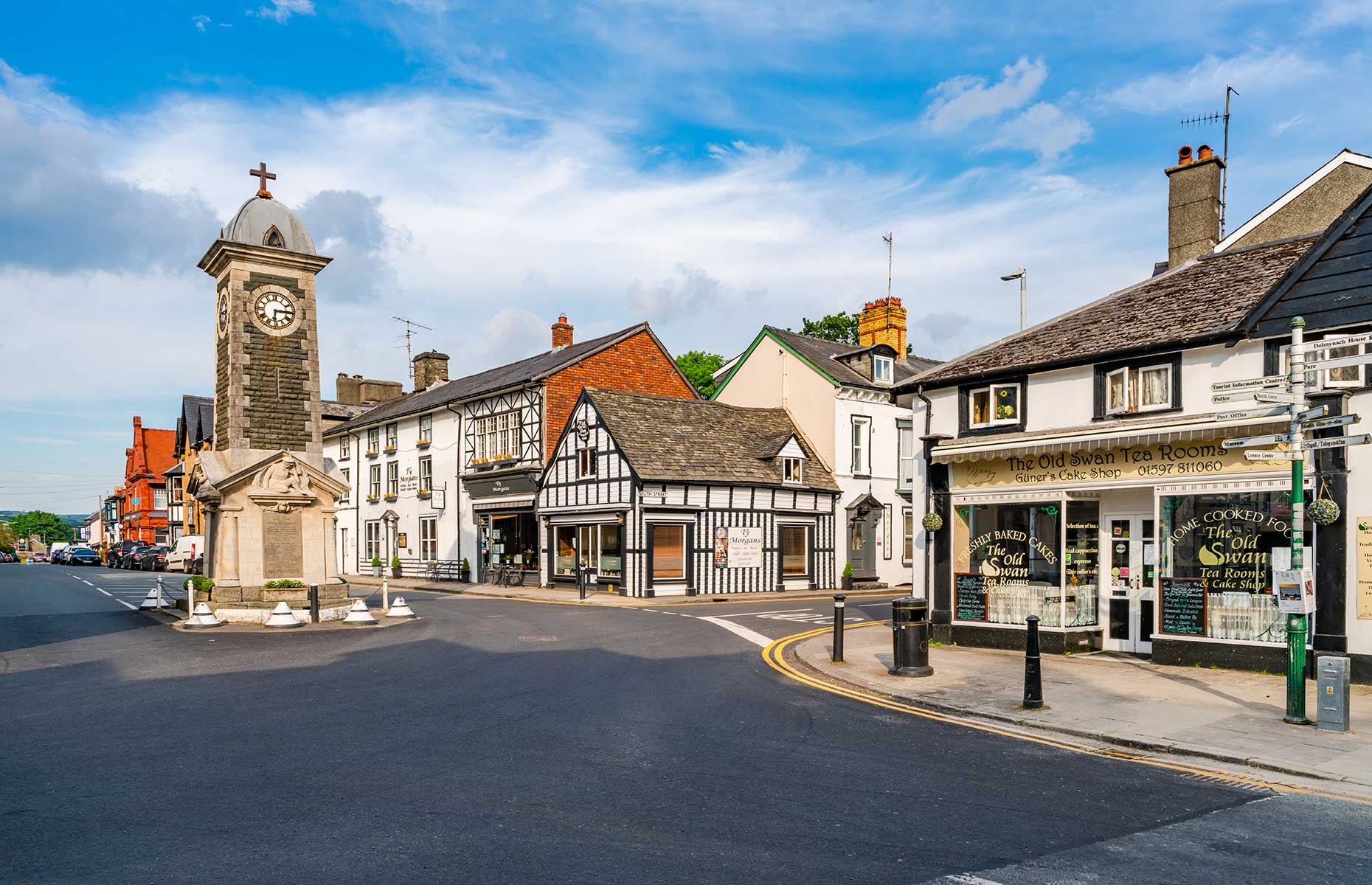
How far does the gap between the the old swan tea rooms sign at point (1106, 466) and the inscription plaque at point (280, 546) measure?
47.7ft

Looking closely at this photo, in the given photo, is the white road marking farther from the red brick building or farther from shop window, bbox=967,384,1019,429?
the red brick building

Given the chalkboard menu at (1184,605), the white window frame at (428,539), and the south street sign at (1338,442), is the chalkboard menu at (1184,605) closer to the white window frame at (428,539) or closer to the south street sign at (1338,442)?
the south street sign at (1338,442)


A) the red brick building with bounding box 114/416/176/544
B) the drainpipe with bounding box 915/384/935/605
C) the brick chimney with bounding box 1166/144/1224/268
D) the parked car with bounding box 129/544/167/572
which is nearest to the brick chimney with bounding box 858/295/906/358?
the brick chimney with bounding box 1166/144/1224/268

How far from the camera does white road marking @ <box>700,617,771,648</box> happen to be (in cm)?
1752

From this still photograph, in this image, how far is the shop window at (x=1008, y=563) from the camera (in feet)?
51.5

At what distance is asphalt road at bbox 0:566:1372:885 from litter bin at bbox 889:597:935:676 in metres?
1.83

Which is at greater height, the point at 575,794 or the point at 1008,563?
the point at 1008,563

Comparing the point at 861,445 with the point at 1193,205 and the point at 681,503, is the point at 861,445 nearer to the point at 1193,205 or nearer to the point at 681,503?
the point at 681,503

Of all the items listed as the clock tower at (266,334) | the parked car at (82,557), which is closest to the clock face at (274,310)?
the clock tower at (266,334)

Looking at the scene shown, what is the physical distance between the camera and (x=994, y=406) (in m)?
16.7

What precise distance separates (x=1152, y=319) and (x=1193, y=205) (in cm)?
574

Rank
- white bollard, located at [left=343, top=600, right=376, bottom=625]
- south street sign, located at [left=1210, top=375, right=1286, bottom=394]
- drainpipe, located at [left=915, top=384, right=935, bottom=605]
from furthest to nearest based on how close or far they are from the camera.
A: white bollard, located at [left=343, top=600, right=376, bottom=625] → drainpipe, located at [left=915, top=384, right=935, bottom=605] → south street sign, located at [left=1210, top=375, right=1286, bottom=394]

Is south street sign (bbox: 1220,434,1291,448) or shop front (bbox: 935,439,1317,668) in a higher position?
south street sign (bbox: 1220,434,1291,448)

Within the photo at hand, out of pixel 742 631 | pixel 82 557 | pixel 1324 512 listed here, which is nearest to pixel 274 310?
pixel 742 631
